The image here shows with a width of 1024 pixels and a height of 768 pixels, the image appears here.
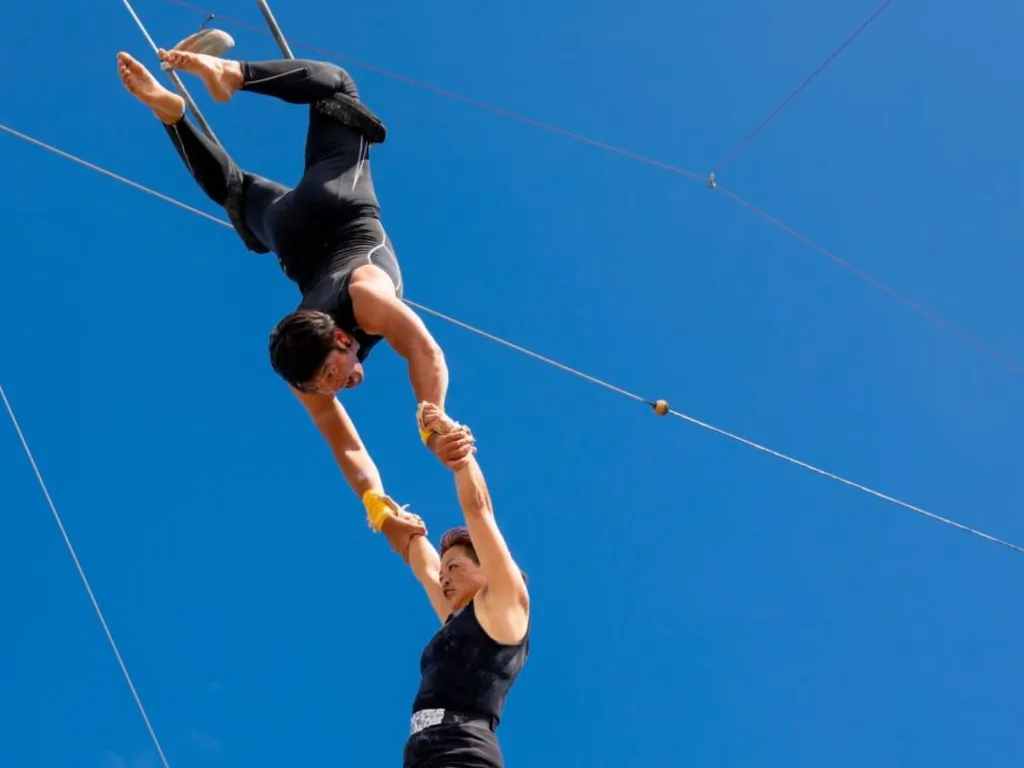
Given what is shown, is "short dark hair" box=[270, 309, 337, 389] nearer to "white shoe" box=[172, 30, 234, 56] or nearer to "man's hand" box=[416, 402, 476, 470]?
"man's hand" box=[416, 402, 476, 470]

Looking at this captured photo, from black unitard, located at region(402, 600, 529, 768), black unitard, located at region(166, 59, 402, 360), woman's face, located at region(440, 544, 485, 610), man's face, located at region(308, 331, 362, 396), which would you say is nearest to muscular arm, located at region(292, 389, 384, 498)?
black unitard, located at region(166, 59, 402, 360)

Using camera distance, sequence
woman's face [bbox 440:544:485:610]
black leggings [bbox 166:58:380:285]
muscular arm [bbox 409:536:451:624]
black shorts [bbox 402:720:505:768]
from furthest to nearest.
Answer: black leggings [bbox 166:58:380:285] → muscular arm [bbox 409:536:451:624] → woman's face [bbox 440:544:485:610] → black shorts [bbox 402:720:505:768]

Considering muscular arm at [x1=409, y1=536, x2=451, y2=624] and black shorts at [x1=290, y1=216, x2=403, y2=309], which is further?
black shorts at [x1=290, y1=216, x2=403, y2=309]

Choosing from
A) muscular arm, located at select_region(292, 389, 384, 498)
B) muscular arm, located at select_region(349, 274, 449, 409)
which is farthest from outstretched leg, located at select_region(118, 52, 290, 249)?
muscular arm, located at select_region(349, 274, 449, 409)

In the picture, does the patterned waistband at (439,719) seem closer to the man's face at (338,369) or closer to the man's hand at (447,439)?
the man's hand at (447,439)

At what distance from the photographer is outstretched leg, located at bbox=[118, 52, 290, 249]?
3746 millimetres

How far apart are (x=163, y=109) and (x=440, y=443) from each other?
1.78 metres

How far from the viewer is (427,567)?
3391 millimetres

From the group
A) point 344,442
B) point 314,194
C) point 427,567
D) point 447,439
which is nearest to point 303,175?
point 314,194

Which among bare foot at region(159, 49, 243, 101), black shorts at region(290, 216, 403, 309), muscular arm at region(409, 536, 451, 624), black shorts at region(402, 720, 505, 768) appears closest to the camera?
black shorts at region(402, 720, 505, 768)

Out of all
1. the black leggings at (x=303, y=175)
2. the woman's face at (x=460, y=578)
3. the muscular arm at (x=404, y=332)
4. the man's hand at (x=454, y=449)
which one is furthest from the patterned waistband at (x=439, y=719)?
the black leggings at (x=303, y=175)

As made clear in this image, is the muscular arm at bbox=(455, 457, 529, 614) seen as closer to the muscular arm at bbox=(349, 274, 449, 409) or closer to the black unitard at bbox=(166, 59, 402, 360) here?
the muscular arm at bbox=(349, 274, 449, 409)

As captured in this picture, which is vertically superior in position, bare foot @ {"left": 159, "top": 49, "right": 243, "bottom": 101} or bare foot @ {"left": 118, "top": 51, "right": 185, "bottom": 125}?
bare foot @ {"left": 118, "top": 51, "right": 185, "bottom": 125}

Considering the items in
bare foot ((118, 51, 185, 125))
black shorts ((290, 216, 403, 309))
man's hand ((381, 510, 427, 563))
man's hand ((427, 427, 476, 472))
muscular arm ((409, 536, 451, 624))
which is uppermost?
bare foot ((118, 51, 185, 125))
